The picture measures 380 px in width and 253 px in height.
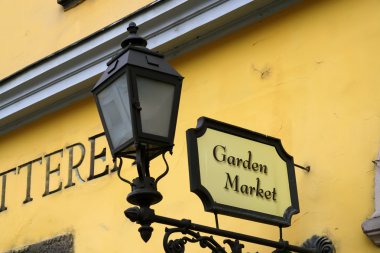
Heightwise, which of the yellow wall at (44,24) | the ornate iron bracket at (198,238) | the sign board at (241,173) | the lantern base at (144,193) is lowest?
the ornate iron bracket at (198,238)

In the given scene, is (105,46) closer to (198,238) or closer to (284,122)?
(284,122)

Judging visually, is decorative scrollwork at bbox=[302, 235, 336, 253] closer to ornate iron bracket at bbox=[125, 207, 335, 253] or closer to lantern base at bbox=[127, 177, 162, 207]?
ornate iron bracket at bbox=[125, 207, 335, 253]

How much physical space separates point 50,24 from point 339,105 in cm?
296

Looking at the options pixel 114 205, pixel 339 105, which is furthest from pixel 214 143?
pixel 114 205

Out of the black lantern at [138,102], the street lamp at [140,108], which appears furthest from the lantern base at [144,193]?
the black lantern at [138,102]

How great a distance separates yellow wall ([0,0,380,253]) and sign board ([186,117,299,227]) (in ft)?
0.91

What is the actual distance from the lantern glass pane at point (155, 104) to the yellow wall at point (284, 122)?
1129 millimetres

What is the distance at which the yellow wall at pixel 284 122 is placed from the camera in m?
5.06

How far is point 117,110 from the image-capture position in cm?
441

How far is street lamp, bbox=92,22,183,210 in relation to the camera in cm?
427

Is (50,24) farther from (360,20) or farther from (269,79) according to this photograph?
(360,20)

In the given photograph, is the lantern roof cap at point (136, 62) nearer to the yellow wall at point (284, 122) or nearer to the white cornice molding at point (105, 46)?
the yellow wall at point (284, 122)

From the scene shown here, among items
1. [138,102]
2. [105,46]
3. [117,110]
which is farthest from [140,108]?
[105,46]

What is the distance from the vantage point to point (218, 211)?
4.58m
